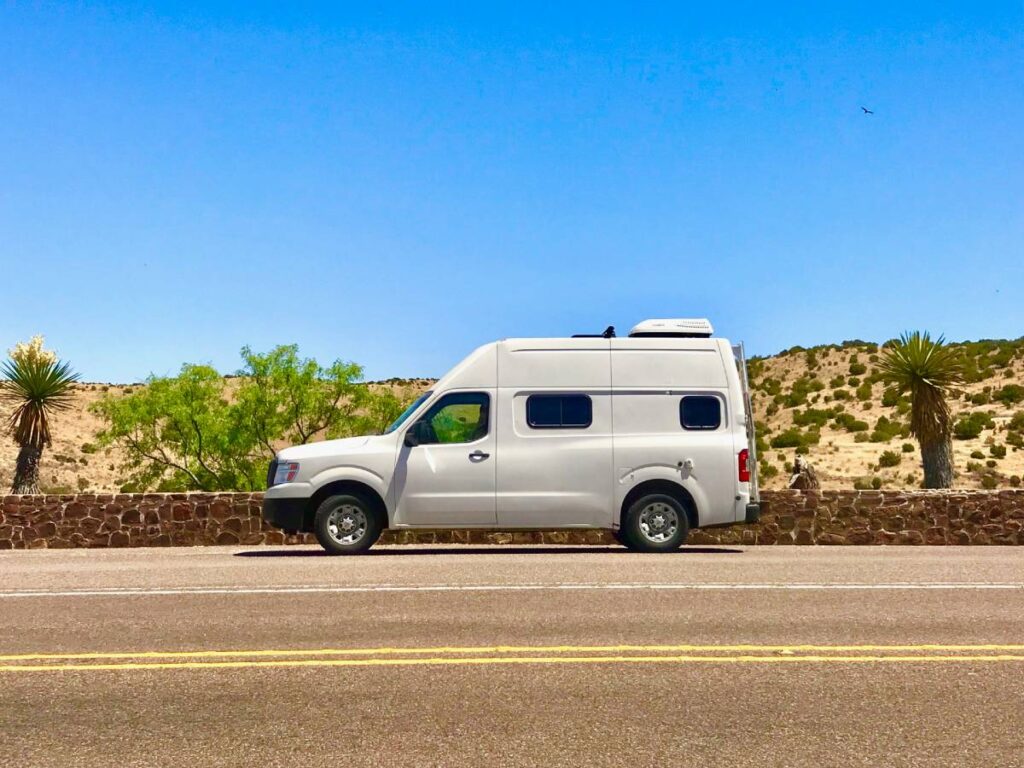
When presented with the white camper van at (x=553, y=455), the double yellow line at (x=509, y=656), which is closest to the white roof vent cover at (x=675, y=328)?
the white camper van at (x=553, y=455)

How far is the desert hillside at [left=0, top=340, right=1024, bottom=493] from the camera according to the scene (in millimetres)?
49438

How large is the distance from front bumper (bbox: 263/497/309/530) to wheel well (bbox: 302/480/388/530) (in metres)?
0.06

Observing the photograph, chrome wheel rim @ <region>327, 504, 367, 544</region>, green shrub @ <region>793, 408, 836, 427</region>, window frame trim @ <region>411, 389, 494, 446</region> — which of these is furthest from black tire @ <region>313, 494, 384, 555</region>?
green shrub @ <region>793, 408, 836, 427</region>

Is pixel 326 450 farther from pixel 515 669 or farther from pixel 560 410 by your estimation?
pixel 515 669

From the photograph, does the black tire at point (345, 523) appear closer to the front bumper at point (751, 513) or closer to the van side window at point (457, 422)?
the van side window at point (457, 422)

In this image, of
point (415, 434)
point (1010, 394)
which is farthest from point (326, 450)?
point (1010, 394)

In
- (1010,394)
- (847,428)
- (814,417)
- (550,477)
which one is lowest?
(550,477)

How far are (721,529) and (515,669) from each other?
12094 mm

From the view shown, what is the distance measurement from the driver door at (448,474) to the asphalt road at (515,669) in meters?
3.35

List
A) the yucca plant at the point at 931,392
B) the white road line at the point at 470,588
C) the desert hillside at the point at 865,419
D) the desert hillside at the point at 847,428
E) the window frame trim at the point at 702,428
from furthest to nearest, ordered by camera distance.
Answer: the desert hillside at the point at 847,428, the desert hillside at the point at 865,419, the yucca plant at the point at 931,392, the window frame trim at the point at 702,428, the white road line at the point at 470,588

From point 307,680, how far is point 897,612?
15.3ft

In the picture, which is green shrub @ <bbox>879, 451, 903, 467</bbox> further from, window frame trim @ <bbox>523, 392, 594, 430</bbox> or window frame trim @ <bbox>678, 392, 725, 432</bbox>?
window frame trim @ <bbox>523, 392, 594, 430</bbox>

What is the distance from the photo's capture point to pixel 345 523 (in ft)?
49.4

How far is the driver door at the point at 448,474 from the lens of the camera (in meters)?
15.1
